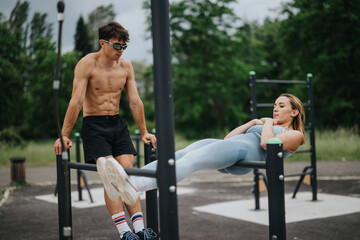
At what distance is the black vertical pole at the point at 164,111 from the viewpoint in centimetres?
172

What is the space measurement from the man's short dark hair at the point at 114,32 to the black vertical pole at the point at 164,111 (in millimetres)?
902

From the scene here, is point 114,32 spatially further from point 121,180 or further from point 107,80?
point 121,180

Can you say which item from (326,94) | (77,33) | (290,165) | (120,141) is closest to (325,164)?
(290,165)

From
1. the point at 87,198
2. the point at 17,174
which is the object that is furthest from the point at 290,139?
the point at 17,174

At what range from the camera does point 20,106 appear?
1869 cm

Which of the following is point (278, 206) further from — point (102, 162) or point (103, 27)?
point (103, 27)

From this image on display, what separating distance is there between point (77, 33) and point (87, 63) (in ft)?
67.2

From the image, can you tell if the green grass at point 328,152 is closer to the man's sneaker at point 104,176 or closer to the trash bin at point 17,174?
the trash bin at point 17,174

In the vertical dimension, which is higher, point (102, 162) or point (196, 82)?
point (196, 82)

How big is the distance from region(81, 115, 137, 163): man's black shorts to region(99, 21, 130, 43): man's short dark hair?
55cm

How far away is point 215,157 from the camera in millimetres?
2377

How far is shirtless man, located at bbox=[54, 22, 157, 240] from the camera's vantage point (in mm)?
2605

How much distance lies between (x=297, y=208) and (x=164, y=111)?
13.5 ft

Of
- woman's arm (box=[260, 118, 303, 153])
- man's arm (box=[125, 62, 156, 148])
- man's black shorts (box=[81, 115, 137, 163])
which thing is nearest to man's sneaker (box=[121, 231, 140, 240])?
man's black shorts (box=[81, 115, 137, 163])
